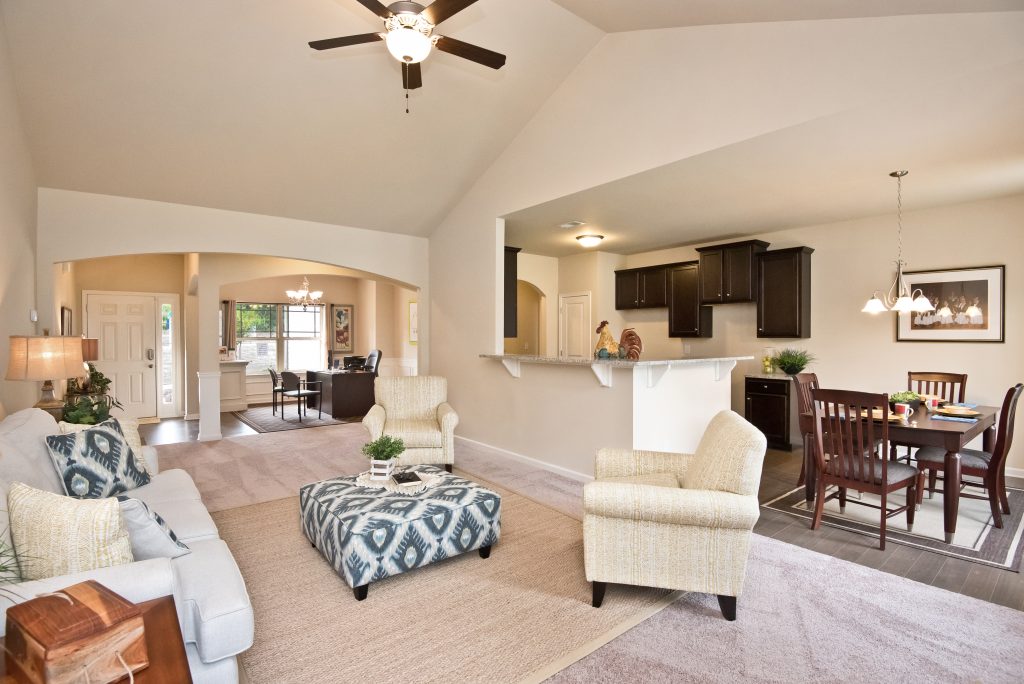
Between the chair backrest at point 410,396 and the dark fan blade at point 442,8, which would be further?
the chair backrest at point 410,396

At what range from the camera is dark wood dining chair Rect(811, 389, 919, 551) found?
3.14 m

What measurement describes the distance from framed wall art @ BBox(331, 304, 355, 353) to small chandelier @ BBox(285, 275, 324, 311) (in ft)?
1.53

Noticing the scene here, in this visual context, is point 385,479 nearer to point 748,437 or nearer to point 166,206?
point 748,437

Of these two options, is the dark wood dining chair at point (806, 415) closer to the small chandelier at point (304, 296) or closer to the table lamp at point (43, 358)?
the table lamp at point (43, 358)

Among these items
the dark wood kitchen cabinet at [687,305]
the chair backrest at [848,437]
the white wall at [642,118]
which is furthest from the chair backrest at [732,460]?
the dark wood kitchen cabinet at [687,305]

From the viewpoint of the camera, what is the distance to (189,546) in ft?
7.07

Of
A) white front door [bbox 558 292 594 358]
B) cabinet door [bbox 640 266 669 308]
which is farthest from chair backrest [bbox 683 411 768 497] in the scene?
white front door [bbox 558 292 594 358]

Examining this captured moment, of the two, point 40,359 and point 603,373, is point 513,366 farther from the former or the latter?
point 40,359

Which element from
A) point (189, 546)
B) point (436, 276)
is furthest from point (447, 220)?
point (189, 546)

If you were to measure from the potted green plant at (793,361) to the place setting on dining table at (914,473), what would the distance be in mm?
1573

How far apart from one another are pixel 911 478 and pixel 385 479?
11.0 feet

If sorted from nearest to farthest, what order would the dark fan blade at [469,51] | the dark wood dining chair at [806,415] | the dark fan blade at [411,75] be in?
the dark fan blade at [469,51] < the dark fan blade at [411,75] < the dark wood dining chair at [806,415]

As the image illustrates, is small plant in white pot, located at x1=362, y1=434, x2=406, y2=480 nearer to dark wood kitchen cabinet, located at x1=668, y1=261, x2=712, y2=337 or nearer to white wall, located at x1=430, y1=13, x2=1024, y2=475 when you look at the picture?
white wall, located at x1=430, y1=13, x2=1024, y2=475

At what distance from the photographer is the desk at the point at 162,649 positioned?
3.78 feet
